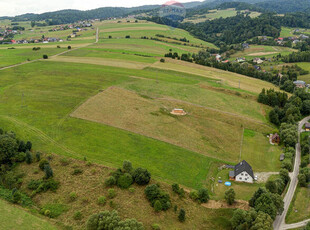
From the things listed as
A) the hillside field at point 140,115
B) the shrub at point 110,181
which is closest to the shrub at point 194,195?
the hillside field at point 140,115

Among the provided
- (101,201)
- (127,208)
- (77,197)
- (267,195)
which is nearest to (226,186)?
(267,195)

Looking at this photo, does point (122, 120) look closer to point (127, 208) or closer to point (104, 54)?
point (127, 208)

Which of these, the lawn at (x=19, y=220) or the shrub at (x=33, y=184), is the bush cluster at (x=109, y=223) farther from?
the shrub at (x=33, y=184)

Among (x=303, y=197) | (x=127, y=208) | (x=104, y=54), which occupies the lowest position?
(x=303, y=197)

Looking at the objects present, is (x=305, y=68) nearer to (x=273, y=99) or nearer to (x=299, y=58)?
(x=299, y=58)

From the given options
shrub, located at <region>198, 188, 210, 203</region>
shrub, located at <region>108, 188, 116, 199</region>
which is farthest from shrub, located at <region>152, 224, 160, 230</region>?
shrub, located at <region>198, 188, 210, 203</region>
